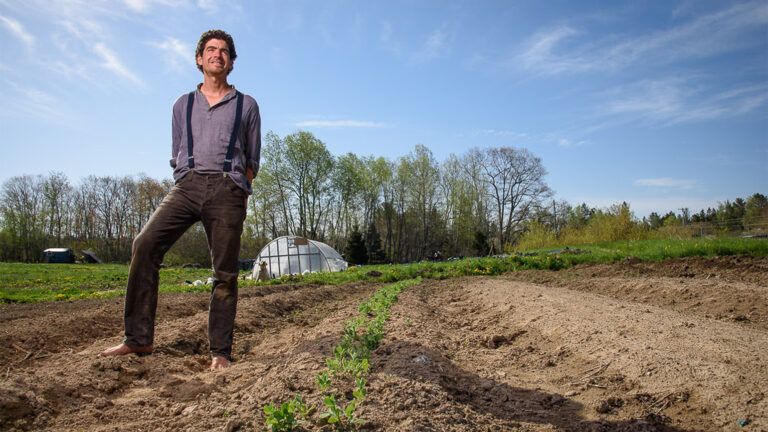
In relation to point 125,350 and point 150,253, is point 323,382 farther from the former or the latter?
point 125,350

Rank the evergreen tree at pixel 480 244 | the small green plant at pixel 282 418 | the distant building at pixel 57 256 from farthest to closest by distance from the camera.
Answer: the distant building at pixel 57 256, the evergreen tree at pixel 480 244, the small green plant at pixel 282 418

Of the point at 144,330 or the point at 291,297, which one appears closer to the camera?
the point at 144,330

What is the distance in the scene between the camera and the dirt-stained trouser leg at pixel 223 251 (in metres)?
3.57

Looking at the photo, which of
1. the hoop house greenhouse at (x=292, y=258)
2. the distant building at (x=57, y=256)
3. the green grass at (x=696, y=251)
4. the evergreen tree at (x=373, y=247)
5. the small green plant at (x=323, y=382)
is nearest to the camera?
the small green plant at (x=323, y=382)

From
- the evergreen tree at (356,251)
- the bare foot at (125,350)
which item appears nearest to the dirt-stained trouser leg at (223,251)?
the bare foot at (125,350)

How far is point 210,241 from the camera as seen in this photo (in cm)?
362

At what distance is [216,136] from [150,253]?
3.21 feet

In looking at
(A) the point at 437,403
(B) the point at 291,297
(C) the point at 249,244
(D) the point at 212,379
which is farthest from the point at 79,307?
(C) the point at 249,244

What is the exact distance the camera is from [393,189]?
2100 inches

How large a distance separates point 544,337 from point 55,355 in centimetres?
489

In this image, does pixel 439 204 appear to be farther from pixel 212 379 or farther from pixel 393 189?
pixel 212 379

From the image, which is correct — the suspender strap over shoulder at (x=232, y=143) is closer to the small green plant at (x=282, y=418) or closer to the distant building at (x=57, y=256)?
the small green plant at (x=282, y=418)

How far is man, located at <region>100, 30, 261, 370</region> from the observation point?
3.53m

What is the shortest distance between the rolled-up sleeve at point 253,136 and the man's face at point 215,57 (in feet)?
1.19
